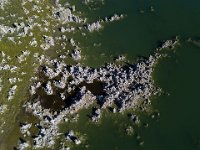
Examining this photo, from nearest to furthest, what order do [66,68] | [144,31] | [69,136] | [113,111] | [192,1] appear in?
[69,136], [113,111], [66,68], [144,31], [192,1]

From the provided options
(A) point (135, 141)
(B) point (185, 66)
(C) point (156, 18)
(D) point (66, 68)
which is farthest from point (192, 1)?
(A) point (135, 141)

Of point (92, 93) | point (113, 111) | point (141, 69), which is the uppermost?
point (141, 69)

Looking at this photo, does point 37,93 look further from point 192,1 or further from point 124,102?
point 192,1

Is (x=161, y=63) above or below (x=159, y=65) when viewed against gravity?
above

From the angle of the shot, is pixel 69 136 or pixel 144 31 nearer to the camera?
pixel 69 136

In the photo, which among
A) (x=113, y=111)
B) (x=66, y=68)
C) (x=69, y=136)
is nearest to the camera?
(x=69, y=136)

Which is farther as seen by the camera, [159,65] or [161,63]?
[161,63]

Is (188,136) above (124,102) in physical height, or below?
below
